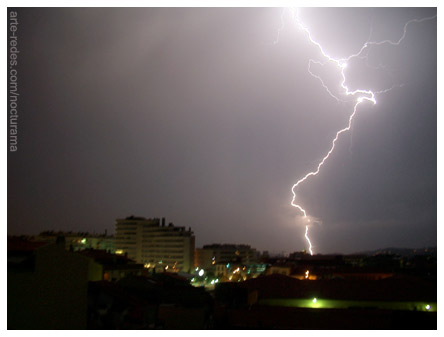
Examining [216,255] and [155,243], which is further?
[216,255]

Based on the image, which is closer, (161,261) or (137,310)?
(137,310)

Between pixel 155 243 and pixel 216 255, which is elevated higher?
pixel 155 243

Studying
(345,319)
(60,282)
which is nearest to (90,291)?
(60,282)

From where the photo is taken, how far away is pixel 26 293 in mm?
6027

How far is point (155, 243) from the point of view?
163 feet

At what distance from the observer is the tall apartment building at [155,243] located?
1885 inches

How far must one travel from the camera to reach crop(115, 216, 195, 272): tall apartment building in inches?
1885

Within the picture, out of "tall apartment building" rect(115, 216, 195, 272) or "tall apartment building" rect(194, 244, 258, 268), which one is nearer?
"tall apartment building" rect(115, 216, 195, 272)

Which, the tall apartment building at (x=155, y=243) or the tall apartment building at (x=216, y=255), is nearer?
the tall apartment building at (x=155, y=243)
